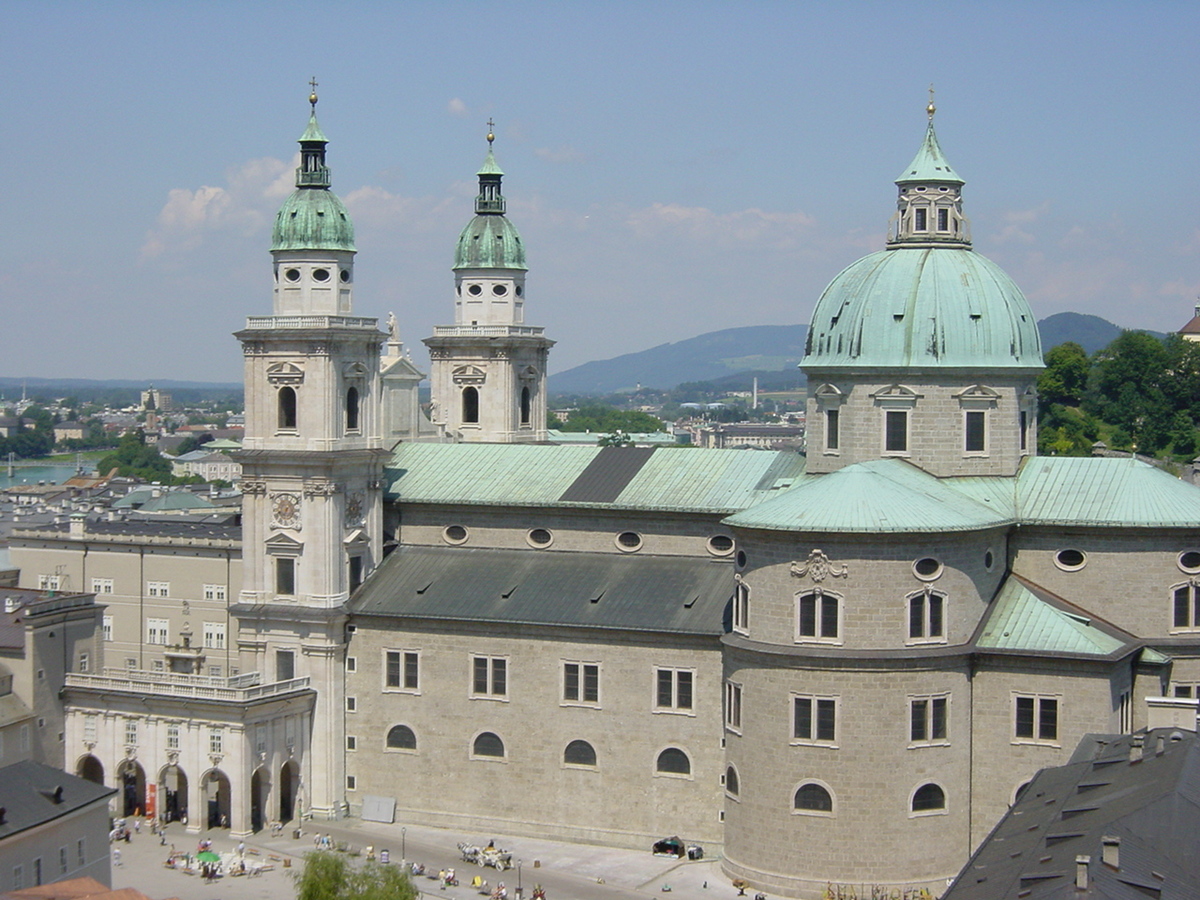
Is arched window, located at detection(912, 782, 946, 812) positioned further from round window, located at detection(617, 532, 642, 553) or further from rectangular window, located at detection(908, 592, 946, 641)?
round window, located at detection(617, 532, 642, 553)

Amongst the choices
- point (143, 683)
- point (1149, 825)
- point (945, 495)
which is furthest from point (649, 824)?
point (1149, 825)

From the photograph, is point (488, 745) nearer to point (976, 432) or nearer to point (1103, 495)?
point (976, 432)

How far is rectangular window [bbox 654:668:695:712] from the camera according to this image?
8038 centimetres

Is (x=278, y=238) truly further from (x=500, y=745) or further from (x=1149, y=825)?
(x=1149, y=825)

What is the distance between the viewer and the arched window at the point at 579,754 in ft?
269

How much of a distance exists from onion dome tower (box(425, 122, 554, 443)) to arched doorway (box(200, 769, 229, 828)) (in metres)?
36.0

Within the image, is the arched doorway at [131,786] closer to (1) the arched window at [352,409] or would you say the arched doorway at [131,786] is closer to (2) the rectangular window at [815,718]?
(1) the arched window at [352,409]

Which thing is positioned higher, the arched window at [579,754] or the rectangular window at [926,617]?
the rectangular window at [926,617]

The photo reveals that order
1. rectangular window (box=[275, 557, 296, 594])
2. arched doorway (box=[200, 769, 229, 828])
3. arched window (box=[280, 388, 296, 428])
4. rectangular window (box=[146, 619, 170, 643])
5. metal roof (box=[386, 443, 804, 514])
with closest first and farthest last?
1. arched doorway (box=[200, 769, 229, 828])
2. metal roof (box=[386, 443, 804, 514])
3. arched window (box=[280, 388, 296, 428])
4. rectangular window (box=[275, 557, 296, 594])
5. rectangular window (box=[146, 619, 170, 643])

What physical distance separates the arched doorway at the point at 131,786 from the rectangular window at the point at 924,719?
123ft

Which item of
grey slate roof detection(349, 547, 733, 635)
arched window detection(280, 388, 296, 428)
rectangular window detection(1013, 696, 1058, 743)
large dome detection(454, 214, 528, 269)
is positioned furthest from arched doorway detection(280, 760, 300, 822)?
large dome detection(454, 214, 528, 269)

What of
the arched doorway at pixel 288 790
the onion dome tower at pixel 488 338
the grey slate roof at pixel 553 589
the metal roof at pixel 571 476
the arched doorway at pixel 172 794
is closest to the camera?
the grey slate roof at pixel 553 589

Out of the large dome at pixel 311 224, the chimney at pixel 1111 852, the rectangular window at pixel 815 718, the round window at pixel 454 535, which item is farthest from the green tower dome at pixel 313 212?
the chimney at pixel 1111 852

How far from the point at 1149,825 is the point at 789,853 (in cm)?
2410
